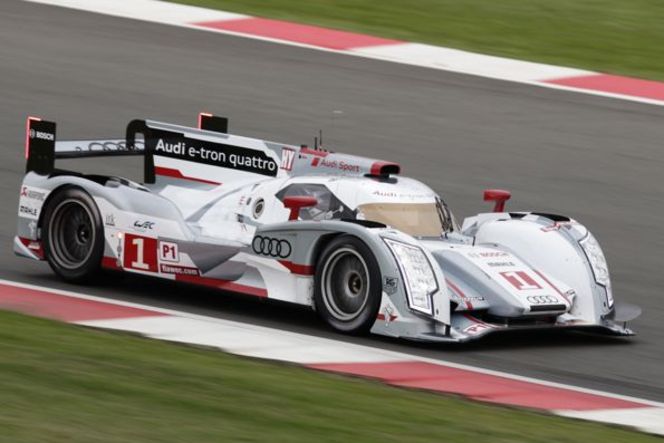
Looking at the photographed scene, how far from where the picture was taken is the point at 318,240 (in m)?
11.3

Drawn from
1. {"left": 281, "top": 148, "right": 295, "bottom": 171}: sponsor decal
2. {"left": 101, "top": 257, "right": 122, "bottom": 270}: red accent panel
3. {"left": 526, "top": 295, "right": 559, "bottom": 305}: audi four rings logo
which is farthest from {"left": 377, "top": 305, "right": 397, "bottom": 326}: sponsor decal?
{"left": 101, "top": 257, "right": 122, "bottom": 270}: red accent panel

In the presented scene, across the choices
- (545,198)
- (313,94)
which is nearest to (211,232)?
(545,198)

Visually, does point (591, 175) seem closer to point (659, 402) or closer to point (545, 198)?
point (545, 198)

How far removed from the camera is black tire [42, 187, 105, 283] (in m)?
12.4

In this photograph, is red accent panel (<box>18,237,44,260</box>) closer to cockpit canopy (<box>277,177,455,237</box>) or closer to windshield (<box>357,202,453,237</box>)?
cockpit canopy (<box>277,177,455,237</box>)

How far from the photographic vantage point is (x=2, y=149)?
16953 mm

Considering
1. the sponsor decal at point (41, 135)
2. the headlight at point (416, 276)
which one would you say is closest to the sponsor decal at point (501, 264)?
the headlight at point (416, 276)

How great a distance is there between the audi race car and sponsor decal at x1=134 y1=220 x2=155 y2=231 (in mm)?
11

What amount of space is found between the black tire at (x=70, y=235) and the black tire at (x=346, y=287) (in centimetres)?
202

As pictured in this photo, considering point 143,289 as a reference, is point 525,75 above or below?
above

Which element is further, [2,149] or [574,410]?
[2,149]

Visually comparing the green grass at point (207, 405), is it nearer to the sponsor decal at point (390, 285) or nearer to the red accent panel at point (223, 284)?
the sponsor decal at point (390, 285)

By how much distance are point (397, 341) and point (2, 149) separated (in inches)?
280

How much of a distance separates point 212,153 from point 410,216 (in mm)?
2000
